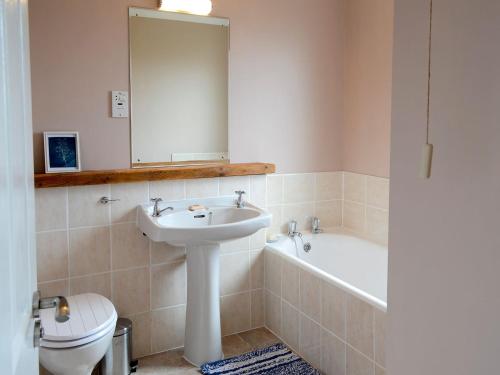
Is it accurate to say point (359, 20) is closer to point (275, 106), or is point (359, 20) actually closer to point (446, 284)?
point (275, 106)

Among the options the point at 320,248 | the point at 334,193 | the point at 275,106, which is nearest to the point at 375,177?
the point at 334,193

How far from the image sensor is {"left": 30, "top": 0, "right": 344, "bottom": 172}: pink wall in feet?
8.27

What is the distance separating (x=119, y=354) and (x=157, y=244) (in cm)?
62

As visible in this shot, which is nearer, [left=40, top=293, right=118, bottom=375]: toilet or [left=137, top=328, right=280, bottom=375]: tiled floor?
[left=40, top=293, right=118, bottom=375]: toilet

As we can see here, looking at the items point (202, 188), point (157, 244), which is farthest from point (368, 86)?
point (157, 244)

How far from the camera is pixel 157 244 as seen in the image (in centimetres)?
280

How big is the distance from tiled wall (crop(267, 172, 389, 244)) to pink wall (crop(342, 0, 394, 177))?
11 centimetres

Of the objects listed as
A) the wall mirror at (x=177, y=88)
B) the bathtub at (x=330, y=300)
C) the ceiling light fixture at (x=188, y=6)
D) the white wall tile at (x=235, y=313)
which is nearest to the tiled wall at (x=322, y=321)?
the bathtub at (x=330, y=300)

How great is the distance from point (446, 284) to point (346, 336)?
1403mm

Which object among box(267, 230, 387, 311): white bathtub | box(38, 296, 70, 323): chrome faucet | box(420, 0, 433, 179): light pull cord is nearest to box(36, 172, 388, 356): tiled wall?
box(267, 230, 387, 311): white bathtub

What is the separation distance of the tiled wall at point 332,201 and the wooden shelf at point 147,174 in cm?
28

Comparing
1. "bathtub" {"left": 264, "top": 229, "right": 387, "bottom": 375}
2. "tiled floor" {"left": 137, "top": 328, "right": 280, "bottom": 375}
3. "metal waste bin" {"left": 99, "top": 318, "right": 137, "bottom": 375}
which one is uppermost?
"bathtub" {"left": 264, "top": 229, "right": 387, "bottom": 375}

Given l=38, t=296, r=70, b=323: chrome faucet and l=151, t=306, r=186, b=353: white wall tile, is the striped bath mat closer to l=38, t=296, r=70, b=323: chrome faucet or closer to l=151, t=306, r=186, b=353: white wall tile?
l=151, t=306, r=186, b=353: white wall tile

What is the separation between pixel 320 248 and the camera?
11.0ft
